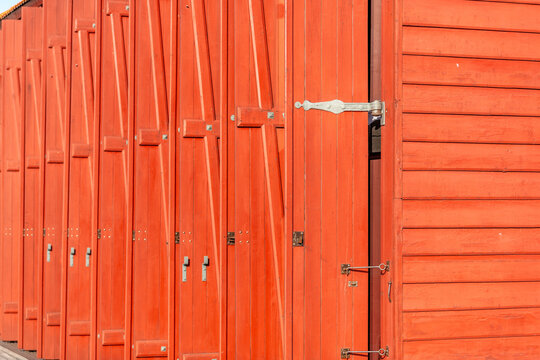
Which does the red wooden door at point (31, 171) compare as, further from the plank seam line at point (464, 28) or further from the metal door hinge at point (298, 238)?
the plank seam line at point (464, 28)

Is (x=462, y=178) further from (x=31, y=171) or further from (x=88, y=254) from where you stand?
(x=31, y=171)

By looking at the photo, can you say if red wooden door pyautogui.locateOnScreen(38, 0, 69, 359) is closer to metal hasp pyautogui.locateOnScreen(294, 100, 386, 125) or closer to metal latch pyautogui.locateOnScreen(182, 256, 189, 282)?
metal latch pyautogui.locateOnScreen(182, 256, 189, 282)

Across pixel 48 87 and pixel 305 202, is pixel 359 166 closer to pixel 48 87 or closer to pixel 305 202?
pixel 305 202

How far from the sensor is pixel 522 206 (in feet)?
22.4

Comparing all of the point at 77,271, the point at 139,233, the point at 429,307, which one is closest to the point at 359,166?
the point at 429,307

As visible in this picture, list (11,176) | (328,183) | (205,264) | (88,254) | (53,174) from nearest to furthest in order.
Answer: (328,183), (205,264), (88,254), (53,174), (11,176)

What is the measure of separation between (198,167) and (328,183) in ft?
5.38

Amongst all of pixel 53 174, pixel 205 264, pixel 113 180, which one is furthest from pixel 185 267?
pixel 53 174

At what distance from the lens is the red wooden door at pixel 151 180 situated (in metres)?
8.44

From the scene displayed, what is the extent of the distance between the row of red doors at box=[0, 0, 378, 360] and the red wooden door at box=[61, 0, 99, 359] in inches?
0.6

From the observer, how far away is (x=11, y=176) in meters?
11.3

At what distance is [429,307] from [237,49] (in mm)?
2525

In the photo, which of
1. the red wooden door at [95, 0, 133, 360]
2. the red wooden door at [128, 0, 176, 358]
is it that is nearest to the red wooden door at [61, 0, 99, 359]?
the red wooden door at [95, 0, 133, 360]

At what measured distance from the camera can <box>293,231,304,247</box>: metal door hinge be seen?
266 inches
